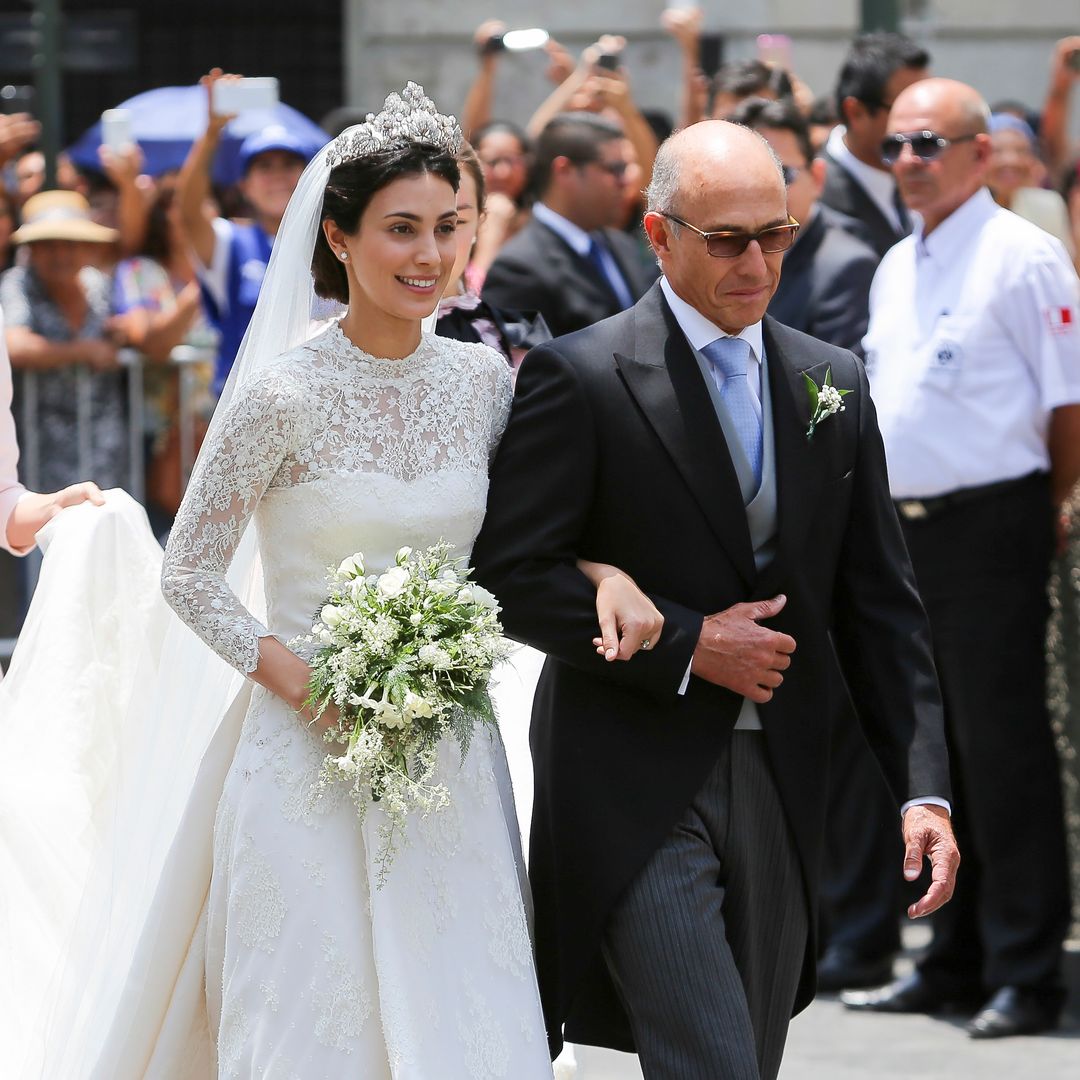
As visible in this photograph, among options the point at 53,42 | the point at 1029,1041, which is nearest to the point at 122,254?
the point at 53,42

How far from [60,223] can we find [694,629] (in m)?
5.44

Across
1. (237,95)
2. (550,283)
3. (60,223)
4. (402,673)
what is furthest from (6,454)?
(237,95)

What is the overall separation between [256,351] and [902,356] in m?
2.84

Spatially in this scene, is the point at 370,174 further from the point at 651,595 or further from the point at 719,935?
the point at 719,935

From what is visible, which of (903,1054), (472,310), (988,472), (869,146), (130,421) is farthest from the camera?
(130,421)

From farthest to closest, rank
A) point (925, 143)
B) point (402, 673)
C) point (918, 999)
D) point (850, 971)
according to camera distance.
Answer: point (850, 971) → point (918, 999) → point (925, 143) → point (402, 673)

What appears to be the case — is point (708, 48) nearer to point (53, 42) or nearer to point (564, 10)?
point (564, 10)

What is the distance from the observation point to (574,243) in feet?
26.2

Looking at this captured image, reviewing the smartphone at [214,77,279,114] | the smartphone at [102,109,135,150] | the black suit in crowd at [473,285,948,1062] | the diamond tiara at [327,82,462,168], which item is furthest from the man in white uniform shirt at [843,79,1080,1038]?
the smartphone at [102,109,135,150]

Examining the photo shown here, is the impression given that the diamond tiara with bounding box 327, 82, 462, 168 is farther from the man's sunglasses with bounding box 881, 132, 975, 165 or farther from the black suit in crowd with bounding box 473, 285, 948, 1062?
the man's sunglasses with bounding box 881, 132, 975, 165

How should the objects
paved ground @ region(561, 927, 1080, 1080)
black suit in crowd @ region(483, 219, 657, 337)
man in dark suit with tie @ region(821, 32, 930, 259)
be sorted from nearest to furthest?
paved ground @ region(561, 927, 1080, 1080)
black suit in crowd @ region(483, 219, 657, 337)
man in dark suit with tie @ region(821, 32, 930, 259)

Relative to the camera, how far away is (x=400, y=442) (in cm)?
413

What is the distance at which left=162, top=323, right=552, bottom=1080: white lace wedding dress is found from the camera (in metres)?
3.97

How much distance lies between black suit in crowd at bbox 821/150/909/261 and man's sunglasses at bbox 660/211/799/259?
13.8ft
